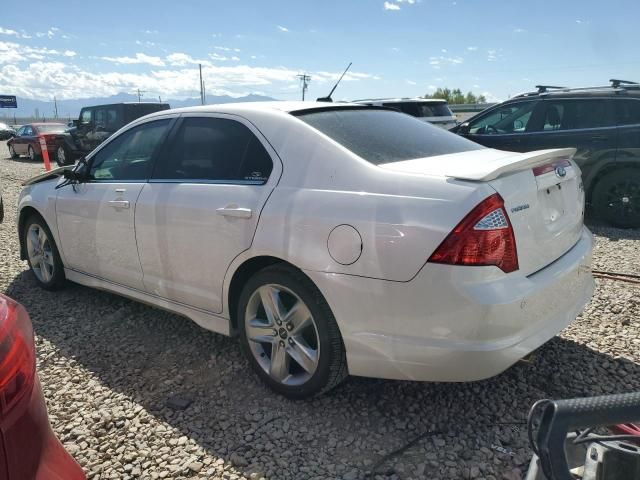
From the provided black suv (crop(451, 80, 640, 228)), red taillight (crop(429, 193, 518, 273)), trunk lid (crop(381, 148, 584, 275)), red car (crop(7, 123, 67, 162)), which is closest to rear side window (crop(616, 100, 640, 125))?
black suv (crop(451, 80, 640, 228))

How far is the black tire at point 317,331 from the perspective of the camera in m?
2.59

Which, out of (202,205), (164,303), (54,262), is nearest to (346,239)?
(202,205)

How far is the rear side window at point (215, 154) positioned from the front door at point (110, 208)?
218 millimetres

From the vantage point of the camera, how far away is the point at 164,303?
348 cm

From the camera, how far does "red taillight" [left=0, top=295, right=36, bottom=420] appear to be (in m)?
1.41

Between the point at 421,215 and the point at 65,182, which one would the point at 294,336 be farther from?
the point at 65,182

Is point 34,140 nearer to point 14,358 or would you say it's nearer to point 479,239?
point 14,358

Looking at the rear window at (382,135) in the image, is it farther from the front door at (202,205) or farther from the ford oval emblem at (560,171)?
the ford oval emblem at (560,171)

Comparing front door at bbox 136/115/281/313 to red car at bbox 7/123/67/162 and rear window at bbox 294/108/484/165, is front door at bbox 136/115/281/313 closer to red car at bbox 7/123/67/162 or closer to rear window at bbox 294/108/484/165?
rear window at bbox 294/108/484/165

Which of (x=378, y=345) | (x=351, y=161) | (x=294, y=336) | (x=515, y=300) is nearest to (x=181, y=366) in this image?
(x=294, y=336)

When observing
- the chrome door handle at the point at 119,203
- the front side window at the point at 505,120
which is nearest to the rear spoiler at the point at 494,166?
the chrome door handle at the point at 119,203

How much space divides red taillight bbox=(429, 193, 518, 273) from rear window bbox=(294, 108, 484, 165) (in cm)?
59

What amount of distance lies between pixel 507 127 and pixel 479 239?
6195 mm

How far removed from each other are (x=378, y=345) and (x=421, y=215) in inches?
25.3
